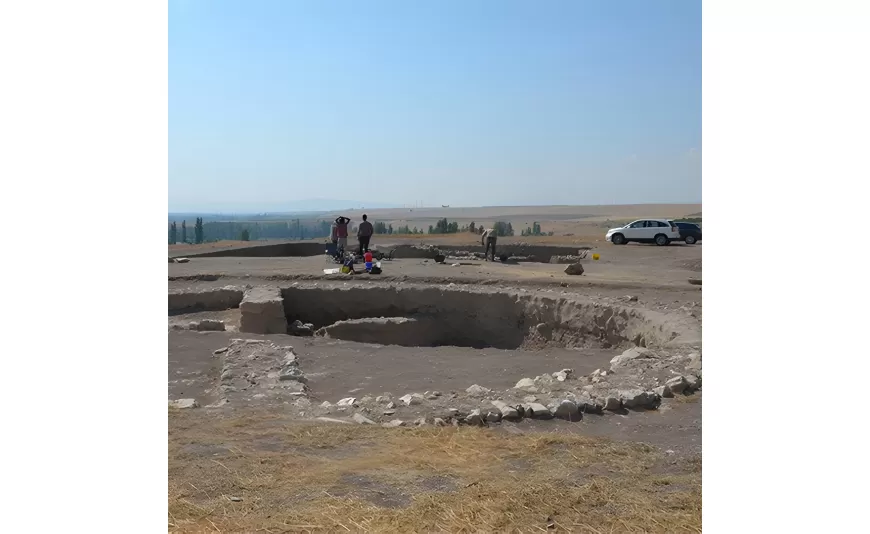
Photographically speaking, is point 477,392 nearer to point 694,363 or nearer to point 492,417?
point 492,417

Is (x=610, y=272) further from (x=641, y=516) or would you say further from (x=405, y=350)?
(x=641, y=516)

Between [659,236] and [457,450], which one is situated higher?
[659,236]

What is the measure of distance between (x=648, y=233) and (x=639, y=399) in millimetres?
22327

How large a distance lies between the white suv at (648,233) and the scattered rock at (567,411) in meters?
22.4

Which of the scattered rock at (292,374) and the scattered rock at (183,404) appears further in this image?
the scattered rock at (292,374)

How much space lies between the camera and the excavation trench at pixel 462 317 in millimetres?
11625

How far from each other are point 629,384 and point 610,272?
36.6 feet

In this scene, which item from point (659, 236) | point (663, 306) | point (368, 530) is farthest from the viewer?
point (659, 236)

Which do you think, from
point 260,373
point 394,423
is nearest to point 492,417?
point 394,423

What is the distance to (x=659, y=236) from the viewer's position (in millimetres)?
26891

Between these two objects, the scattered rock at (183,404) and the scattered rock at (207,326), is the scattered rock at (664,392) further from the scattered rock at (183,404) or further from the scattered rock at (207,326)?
the scattered rock at (207,326)

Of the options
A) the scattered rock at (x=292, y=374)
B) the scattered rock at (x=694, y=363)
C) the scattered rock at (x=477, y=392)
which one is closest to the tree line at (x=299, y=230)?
the scattered rock at (x=292, y=374)

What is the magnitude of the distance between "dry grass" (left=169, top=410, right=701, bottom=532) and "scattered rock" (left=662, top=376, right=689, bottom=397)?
5.65 feet
